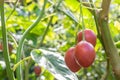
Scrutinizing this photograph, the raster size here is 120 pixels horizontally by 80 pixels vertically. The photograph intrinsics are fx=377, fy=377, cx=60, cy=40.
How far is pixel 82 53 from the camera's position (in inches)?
31.5

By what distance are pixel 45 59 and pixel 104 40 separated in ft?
0.50

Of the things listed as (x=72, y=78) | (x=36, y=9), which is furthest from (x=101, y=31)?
(x=36, y=9)

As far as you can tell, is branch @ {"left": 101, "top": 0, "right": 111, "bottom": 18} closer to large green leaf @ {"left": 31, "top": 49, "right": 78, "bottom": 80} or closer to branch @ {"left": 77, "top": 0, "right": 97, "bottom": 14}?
branch @ {"left": 77, "top": 0, "right": 97, "bottom": 14}

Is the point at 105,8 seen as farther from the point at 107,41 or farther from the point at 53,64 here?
the point at 53,64

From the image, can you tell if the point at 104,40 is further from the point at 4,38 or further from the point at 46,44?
the point at 46,44

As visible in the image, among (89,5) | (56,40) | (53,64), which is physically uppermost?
(89,5)

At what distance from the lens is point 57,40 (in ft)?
7.20

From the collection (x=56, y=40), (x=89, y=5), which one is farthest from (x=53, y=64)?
(x=56, y=40)

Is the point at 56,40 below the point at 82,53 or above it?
below

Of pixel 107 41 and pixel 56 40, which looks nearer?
pixel 107 41

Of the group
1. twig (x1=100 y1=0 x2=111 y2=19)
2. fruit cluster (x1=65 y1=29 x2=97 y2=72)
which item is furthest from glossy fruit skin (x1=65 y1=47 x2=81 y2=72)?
twig (x1=100 y1=0 x2=111 y2=19)

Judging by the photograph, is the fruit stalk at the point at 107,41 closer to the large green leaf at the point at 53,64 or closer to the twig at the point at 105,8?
the twig at the point at 105,8

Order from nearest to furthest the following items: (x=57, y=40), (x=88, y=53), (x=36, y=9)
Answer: (x=88, y=53) → (x=57, y=40) → (x=36, y=9)

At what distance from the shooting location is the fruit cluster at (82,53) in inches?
31.3
